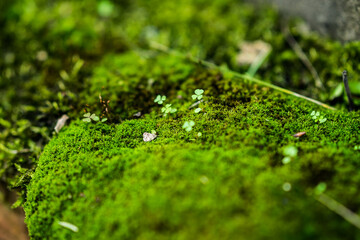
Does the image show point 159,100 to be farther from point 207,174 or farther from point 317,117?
point 317,117

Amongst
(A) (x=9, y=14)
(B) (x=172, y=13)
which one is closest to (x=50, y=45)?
(A) (x=9, y=14)

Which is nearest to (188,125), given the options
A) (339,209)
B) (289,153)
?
(289,153)

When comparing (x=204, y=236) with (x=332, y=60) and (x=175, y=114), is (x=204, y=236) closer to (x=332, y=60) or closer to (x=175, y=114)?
(x=175, y=114)

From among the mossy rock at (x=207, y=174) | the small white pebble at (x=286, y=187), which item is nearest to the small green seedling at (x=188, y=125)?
the mossy rock at (x=207, y=174)

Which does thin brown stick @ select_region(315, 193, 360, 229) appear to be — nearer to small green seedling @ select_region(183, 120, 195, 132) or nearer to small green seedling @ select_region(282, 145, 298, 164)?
small green seedling @ select_region(282, 145, 298, 164)

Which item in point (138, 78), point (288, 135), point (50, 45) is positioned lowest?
point (288, 135)
